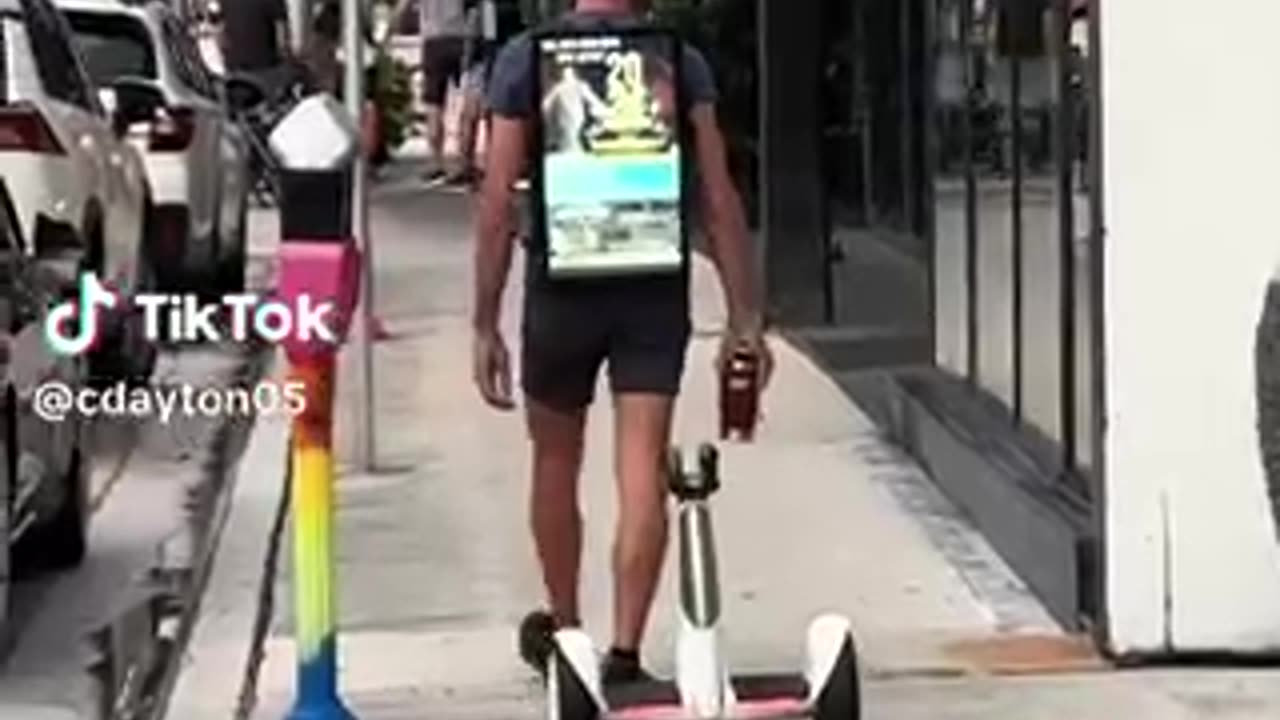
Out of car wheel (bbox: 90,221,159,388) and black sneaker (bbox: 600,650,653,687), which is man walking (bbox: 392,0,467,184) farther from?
black sneaker (bbox: 600,650,653,687)

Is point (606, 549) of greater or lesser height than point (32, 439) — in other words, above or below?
below

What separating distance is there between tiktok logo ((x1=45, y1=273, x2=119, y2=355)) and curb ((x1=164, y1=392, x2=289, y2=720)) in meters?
0.79

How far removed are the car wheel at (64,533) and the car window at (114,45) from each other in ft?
24.3

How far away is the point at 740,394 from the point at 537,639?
0.95m

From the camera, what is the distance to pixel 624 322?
Result: 308 inches

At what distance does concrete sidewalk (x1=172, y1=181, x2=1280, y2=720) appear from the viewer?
8453mm

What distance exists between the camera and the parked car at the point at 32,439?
926 cm

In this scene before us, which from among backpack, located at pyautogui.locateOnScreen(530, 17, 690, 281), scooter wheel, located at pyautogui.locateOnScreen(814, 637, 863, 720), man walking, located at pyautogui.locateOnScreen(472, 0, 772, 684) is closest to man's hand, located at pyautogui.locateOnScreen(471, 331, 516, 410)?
man walking, located at pyautogui.locateOnScreen(472, 0, 772, 684)

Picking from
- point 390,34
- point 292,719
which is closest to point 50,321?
point 292,719

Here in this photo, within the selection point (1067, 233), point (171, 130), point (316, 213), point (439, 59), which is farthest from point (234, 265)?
point (316, 213)

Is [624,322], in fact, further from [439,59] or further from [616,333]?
[439,59]

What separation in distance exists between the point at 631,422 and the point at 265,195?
18.5m

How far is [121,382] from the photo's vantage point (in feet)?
46.4

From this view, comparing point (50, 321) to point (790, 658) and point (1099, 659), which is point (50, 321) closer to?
point (790, 658)
